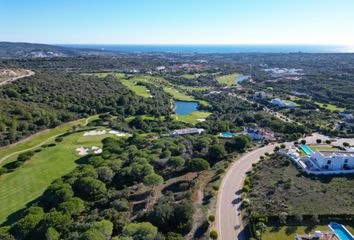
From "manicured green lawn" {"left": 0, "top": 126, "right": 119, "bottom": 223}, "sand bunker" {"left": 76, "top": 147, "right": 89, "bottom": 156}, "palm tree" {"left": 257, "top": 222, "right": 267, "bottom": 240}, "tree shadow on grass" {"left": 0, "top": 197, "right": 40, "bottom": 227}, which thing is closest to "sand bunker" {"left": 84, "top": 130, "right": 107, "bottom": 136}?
"manicured green lawn" {"left": 0, "top": 126, "right": 119, "bottom": 223}

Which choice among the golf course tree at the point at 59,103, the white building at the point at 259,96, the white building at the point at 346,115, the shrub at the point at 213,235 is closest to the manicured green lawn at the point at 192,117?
the golf course tree at the point at 59,103

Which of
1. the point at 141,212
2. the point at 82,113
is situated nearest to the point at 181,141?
the point at 141,212

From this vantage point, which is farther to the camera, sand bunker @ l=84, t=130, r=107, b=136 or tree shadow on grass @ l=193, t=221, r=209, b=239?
sand bunker @ l=84, t=130, r=107, b=136

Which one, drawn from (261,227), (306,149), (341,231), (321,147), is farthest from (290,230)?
(321,147)

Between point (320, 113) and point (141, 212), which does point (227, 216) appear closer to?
point (141, 212)

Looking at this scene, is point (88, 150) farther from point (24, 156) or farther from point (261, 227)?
point (261, 227)

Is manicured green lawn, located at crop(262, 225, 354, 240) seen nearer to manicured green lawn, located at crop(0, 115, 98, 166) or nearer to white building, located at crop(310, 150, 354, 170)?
white building, located at crop(310, 150, 354, 170)

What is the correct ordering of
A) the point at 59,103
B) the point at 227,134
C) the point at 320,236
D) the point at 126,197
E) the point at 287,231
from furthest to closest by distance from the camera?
1. the point at 59,103
2. the point at 227,134
3. the point at 126,197
4. the point at 287,231
5. the point at 320,236
